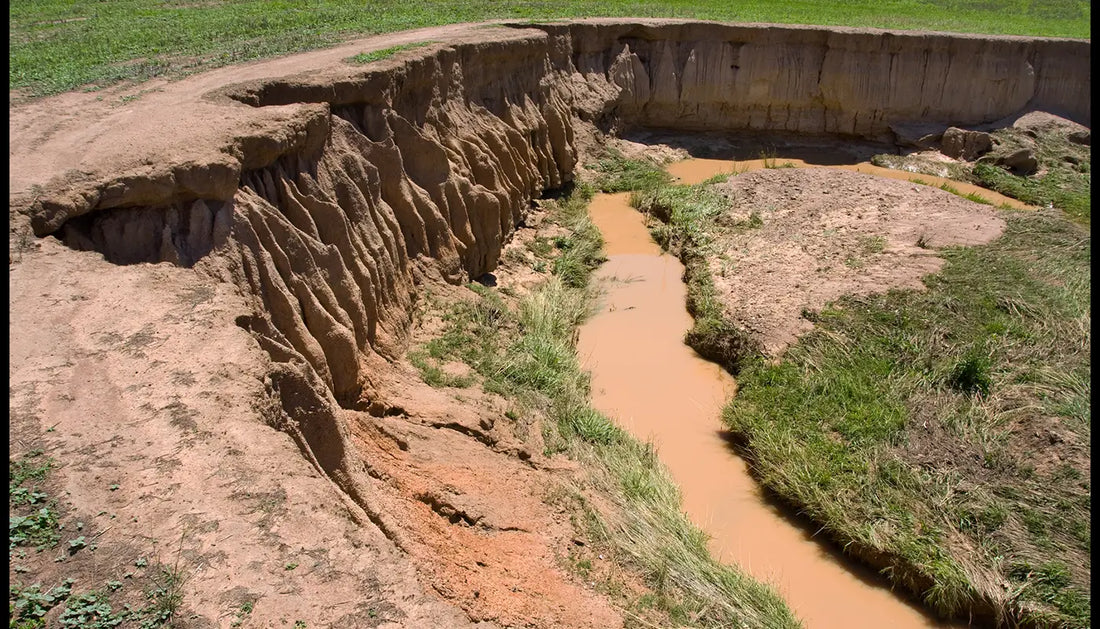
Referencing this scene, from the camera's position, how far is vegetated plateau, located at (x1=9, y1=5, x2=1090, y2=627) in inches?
187

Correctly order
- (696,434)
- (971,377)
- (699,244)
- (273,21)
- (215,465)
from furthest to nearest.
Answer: (273,21) < (699,244) < (696,434) < (971,377) < (215,465)

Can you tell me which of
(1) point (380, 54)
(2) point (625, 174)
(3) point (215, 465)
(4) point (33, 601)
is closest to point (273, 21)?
(1) point (380, 54)

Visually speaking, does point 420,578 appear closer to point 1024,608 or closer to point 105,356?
point 105,356

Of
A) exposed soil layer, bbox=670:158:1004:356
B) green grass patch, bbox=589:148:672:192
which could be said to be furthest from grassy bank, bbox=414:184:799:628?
green grass patch, bbox=589:148:672:192

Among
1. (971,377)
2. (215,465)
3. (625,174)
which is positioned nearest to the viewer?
(215,465)

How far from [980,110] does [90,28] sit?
66.9 ft

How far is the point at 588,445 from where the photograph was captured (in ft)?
31.2

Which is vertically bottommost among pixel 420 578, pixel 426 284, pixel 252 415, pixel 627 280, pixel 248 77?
pixel 627 280

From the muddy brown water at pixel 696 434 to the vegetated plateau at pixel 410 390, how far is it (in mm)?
324

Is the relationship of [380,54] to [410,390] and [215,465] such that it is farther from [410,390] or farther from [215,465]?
[215,465]

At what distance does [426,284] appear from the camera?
11648mm

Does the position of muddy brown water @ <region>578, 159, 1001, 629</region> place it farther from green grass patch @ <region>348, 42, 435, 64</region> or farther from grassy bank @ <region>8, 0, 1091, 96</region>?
grassy bank @ <region>8, 0, 1091, 96</region>

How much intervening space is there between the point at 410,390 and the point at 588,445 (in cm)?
203

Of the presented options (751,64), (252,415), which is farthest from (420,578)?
(751,64)
